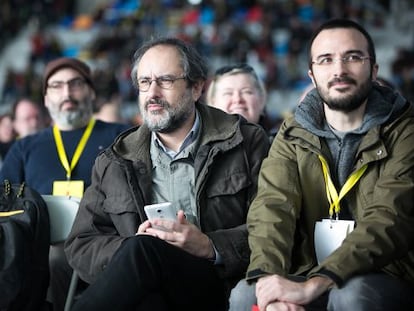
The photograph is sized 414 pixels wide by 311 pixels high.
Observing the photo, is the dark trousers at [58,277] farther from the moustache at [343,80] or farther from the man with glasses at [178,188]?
the moustache at [343,80]

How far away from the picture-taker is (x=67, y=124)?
4.33 m

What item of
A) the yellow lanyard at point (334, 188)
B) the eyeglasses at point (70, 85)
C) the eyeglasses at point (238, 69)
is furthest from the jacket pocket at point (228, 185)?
the eyeglasses at point (70, 85)

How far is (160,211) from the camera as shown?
270cm

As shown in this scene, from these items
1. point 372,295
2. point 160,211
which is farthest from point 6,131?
point 372,295

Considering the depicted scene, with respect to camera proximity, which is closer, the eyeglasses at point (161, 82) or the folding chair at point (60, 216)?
the eyeglasses at point (161, 82)

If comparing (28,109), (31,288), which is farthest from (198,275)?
(28,109)

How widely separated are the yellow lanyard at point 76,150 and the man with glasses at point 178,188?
37.3 inches

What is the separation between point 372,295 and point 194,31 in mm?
14061

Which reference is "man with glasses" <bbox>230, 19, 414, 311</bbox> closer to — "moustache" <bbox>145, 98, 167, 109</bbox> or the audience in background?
"moustache" <bbox>145, 98, 167, 109</bbox>

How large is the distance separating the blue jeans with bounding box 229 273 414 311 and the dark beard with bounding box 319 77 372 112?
634 mm

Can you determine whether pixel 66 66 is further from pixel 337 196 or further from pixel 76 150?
pixel 337 196

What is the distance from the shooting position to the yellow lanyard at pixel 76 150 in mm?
4055

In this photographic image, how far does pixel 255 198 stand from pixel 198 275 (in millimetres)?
359

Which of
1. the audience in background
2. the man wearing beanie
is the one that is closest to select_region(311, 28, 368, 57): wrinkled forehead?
the man wearing beanie
